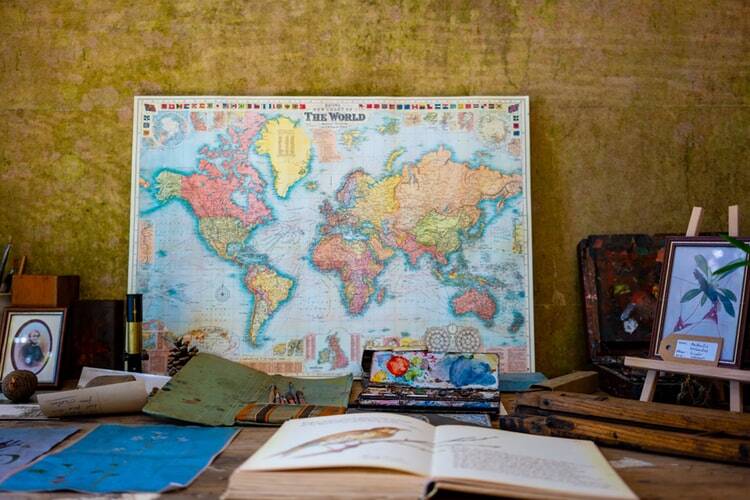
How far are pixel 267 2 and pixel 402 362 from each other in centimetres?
182

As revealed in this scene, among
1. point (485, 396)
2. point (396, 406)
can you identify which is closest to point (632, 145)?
point (485, 396)

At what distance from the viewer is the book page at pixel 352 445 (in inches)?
48.9

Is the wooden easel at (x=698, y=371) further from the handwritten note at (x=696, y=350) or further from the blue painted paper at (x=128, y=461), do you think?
the blue painted paper at (x=128, y=461)

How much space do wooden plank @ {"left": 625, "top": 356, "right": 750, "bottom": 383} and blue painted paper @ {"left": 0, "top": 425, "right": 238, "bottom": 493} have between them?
4.35 ft

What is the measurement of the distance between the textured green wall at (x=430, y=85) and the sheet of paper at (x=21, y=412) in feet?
3.18

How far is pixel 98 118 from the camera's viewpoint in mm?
3207

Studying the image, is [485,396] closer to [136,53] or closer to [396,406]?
[396,406]

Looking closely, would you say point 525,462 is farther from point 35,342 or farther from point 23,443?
point 35,342

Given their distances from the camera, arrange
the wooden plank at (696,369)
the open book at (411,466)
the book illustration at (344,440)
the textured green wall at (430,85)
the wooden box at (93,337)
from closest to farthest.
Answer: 1. the open book at (411,466)
2. the book illustration at (344,440)
3. the wooden plank at (696,369)
4. the wooden box at (93,337)
5. the textured green wall at (430,85)

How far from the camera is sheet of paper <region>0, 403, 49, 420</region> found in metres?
2.12

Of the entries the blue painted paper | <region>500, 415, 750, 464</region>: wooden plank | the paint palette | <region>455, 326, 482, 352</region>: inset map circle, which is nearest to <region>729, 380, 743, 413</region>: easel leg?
<region>500, 415, 750, 464</region>: wooden plank

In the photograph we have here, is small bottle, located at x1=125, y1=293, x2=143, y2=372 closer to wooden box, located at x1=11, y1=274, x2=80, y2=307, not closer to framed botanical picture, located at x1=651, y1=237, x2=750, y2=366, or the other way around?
wooden box, located at x1=11, y1=274, x2=80, y2=307

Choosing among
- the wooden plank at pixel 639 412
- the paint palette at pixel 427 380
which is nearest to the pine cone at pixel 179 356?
the paint palette at pixel 427 380

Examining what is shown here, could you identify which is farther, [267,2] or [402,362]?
[267,2]
